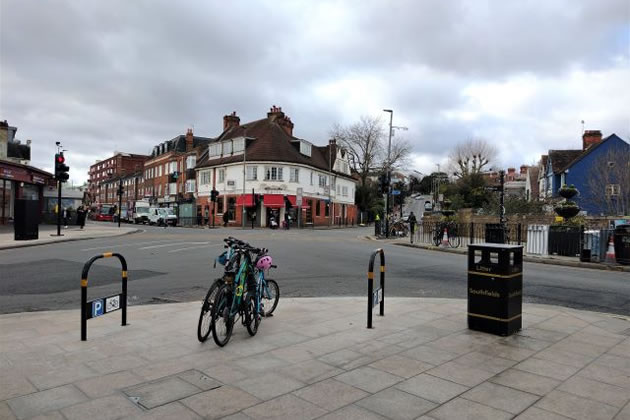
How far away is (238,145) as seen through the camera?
49844 millimetres

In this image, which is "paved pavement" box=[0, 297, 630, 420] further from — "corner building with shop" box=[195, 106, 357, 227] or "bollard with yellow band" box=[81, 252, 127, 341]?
"corner building with shop" box=[195, 106, 357, 227]

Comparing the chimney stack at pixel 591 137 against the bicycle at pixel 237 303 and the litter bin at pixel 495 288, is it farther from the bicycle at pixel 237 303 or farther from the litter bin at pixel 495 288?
the bicycle at pixel 237 303

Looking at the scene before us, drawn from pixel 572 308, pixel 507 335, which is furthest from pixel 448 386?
pixel 572 308

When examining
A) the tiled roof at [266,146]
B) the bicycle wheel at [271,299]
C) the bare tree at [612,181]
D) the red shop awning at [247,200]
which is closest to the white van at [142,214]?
the tiled roof at [266,146]

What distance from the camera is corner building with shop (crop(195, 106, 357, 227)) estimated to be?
46812mm

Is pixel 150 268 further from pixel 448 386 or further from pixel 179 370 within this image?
pixel 448 386

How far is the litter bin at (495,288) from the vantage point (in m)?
5.77

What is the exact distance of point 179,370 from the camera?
450 centimetres

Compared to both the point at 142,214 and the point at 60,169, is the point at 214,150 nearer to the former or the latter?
the point at 142,214

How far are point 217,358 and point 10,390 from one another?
1.84m

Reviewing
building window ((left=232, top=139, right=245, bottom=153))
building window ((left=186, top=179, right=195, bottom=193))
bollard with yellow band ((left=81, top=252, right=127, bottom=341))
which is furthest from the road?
building window ((left=186, top=179, right=195, bottom=193))

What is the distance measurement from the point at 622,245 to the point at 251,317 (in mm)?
13392

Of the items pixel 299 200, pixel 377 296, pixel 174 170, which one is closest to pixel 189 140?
pixel 174 170

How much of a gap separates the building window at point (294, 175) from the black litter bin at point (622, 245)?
3566 centimetres
